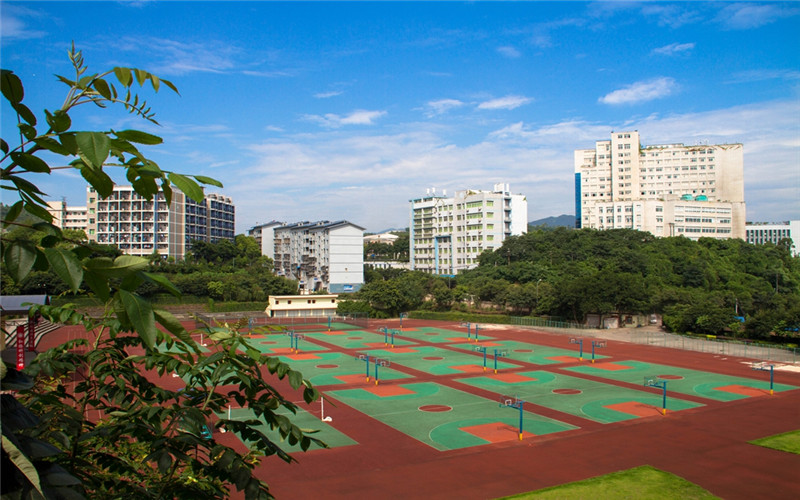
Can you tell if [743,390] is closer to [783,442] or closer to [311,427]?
[783,442]

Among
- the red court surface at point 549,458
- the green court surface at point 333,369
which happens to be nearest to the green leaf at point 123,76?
the red court surface at point 549,458

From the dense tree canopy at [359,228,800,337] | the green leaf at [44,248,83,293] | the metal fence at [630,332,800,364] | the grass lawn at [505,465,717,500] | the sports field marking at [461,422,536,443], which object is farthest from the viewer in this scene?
the dense tree canopy at [359,228,800,337]

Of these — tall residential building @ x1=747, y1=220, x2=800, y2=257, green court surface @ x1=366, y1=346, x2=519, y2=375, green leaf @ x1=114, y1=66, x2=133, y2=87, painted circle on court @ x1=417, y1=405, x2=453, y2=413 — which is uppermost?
tall residential building @ x1=747, y1=220, x2=800, y2=257

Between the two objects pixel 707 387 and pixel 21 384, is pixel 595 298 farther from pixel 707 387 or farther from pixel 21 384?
pixel 21 384

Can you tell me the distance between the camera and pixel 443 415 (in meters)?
24.0

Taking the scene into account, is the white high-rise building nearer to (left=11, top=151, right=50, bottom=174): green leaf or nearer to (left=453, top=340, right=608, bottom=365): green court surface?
(left=453, top=340, right=608, bottom=365): green court surface

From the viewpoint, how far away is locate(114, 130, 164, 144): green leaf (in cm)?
240

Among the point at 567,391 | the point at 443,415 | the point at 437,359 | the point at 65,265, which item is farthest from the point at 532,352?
the point at 65,265

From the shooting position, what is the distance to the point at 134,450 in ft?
15.9

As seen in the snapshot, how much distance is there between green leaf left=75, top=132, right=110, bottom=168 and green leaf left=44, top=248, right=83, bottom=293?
34 cm

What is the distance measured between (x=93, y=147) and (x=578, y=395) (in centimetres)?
2809

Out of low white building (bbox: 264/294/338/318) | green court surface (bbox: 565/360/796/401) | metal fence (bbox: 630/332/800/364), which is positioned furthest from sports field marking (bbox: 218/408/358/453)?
low white building (bbox: 264/294/338/318)

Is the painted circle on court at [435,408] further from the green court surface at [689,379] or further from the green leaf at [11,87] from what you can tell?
the green leaf at [11,87]

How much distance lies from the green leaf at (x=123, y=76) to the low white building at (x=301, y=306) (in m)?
62.0
